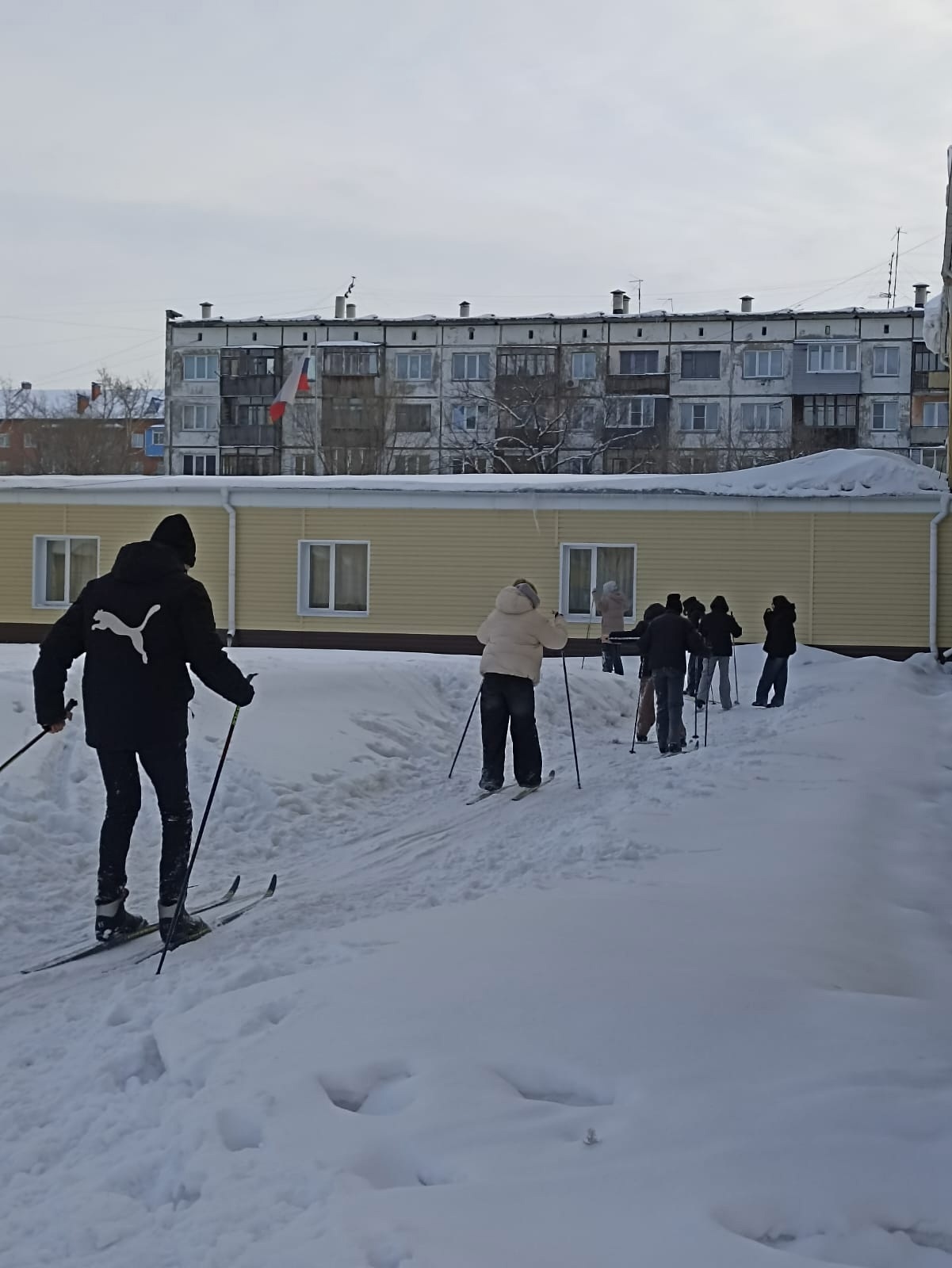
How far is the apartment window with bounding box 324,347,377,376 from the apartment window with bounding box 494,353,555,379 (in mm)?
5343

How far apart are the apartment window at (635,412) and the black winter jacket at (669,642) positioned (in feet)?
152

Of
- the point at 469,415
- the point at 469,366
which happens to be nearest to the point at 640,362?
the point at 469,366

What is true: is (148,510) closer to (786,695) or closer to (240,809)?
(786,695)

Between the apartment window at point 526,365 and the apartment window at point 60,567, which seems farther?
the apartment window at point 526,365

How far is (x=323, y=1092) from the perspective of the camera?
3.61 metres

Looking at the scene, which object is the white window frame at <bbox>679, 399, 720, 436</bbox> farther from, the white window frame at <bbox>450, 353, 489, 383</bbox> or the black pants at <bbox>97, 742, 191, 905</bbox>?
the black pants at <bbox>97, 742, 191, 905</bbox>

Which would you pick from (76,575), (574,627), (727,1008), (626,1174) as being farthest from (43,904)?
(76,575)

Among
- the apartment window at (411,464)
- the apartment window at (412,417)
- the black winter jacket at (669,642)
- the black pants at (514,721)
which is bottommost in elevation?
the black pants at (514,721)

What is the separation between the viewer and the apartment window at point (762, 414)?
59000mm

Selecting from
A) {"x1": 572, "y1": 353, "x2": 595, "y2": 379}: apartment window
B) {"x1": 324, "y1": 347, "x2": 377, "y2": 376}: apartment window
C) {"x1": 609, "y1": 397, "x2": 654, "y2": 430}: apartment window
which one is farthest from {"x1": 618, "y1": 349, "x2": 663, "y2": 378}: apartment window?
{"x1": 324, "y1": 347, "x2": 377, "y2": 376}: apartment window

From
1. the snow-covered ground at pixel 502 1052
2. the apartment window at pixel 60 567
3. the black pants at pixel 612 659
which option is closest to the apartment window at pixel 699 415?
the apartment window at pixel 60 567

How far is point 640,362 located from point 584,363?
264 centimetres

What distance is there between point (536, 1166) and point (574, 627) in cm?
1981

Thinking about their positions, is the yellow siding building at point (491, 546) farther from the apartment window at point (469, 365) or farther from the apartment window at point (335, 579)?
the apartment window at point (469, 365)
